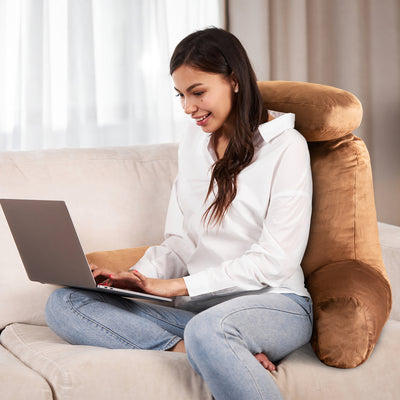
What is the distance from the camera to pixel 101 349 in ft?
3.85

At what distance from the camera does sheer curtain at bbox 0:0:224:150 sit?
2.06m

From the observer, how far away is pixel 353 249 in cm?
135

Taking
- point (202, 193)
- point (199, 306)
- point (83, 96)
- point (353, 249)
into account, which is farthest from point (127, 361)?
point (83, 96)

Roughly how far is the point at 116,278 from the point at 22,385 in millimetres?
283

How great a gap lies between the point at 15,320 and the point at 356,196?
94 centimetres

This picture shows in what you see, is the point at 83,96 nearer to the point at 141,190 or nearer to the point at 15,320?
the point at 141,190

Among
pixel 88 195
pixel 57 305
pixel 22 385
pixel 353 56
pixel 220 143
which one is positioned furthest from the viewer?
pixel 353 56

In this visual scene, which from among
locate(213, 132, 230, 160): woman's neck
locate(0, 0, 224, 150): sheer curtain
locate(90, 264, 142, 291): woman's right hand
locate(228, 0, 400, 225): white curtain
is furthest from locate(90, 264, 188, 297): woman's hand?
locate(228, 0, 400, 225): white curtain

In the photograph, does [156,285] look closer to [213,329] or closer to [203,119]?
[213,329]

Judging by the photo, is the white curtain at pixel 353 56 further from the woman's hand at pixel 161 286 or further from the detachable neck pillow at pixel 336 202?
the woman's hand at pixel 161 286

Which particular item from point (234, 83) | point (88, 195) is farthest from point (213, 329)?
point (88, 195)

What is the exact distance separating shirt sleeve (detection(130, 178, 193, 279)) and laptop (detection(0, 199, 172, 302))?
24 cm

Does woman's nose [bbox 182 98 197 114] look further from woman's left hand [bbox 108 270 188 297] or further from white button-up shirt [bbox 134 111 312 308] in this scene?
woman's left hand [bbox 108 270 188 297]

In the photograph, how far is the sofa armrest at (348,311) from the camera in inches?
45.3
